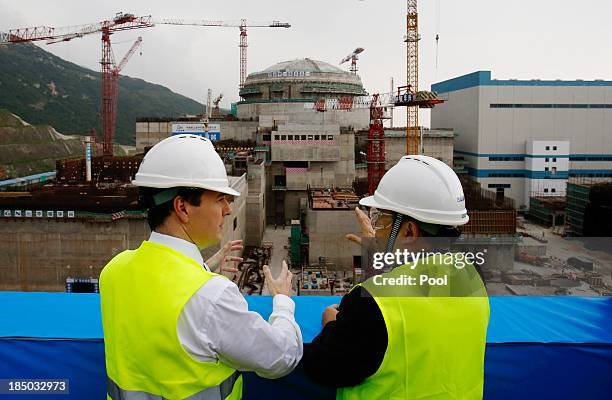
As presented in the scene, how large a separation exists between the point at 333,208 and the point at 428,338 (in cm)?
2343

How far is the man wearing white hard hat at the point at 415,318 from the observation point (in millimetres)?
1876

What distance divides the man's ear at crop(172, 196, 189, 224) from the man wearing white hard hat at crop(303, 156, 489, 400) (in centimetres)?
67

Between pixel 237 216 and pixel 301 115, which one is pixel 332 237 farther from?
pixel 301 115

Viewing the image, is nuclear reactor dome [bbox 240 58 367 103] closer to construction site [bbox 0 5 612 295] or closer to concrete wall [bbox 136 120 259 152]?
construction site [bbox 0 5 612 295]

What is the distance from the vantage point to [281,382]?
2352mm

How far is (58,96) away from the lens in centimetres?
9588

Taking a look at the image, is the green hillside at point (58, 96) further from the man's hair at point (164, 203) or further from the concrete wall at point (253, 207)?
the man's hair at point (164, 203)

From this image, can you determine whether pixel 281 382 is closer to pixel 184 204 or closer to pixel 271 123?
pixel 184 204

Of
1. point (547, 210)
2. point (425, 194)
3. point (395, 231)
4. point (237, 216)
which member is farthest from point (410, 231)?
point (547, 210)

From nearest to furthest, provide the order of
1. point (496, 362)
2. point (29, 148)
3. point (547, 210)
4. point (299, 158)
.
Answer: point (496, 362), point (299, 158), point (547, 210), point (29, 148)

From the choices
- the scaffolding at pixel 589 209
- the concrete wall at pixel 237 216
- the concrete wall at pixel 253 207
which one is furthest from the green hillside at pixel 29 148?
the scaffolding at pixel 589 209

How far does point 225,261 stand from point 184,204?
68cm

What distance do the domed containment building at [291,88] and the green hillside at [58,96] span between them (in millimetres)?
46873

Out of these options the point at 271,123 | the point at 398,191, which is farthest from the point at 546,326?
the point at 271,123
